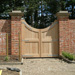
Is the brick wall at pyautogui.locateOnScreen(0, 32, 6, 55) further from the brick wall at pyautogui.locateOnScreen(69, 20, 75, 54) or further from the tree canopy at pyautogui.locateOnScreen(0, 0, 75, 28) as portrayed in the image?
the tree canopy at pyautogui.locateOnScreen(0, 0, 75, 28)

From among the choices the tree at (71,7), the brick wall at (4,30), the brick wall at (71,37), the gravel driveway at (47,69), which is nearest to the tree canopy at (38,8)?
the tree at (71,7)

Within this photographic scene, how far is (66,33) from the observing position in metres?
7.36

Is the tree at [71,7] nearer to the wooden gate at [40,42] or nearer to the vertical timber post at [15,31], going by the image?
the wooden gate at [40,42]

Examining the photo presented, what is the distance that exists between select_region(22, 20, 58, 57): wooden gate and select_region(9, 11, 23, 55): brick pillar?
50cm

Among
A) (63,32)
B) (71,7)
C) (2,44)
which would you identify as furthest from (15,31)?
(71,7)

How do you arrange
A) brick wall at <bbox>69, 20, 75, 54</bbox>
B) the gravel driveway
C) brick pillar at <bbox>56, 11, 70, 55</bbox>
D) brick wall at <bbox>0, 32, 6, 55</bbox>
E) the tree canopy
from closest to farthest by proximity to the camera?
the gravel driveway, brick wall at <bbox>0, 32, 6, 55</bbox>, brick pillar at <bbox>56, 11, 70, 55</bbox>, brick wall at <bbox>69, 20, 75, 54</bbox>, the tree canopy

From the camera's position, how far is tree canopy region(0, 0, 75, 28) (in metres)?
16.8

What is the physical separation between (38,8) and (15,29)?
1233 cm

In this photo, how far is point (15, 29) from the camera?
23.3ft

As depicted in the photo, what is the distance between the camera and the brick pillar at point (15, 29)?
7051mm

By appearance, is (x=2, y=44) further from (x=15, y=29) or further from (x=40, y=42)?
(x=40, y=42)

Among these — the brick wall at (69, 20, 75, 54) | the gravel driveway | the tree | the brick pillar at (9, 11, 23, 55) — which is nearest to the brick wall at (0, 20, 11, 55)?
the brick pillar at (9, 11, 23, 55)

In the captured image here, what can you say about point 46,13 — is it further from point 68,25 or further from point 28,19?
point 68,25

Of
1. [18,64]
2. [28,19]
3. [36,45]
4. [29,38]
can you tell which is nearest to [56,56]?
[36,45]
